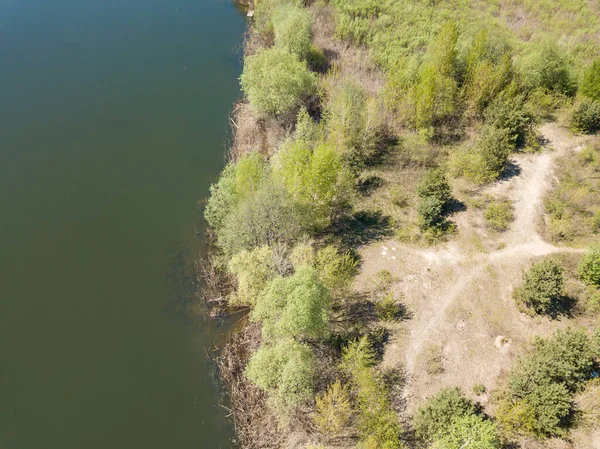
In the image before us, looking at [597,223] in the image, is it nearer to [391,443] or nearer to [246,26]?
[391,443]

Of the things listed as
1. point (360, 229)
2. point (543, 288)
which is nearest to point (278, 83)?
point (360, 229)

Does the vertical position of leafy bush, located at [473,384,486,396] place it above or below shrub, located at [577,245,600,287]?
below

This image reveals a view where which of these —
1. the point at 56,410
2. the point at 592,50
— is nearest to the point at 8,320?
the point at 56,410

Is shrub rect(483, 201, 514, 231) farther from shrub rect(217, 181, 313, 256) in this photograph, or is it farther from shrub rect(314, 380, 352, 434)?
shrub rect(314, 380, 352, 434)

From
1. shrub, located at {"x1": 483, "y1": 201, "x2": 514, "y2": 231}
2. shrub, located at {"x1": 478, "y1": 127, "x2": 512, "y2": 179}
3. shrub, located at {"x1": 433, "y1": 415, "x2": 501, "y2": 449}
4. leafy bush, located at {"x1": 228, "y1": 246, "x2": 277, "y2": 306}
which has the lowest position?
shrub, located at {"x1": 433, "y1": 415, "x2": 501, "y2": 449}

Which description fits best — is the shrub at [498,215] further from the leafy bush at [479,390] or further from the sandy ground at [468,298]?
the leafy bush at [479,390]

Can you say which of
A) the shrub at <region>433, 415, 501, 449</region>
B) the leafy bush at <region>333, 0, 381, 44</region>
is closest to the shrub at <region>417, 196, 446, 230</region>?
the shrub at <region>433, 415, 501, 449</region>
